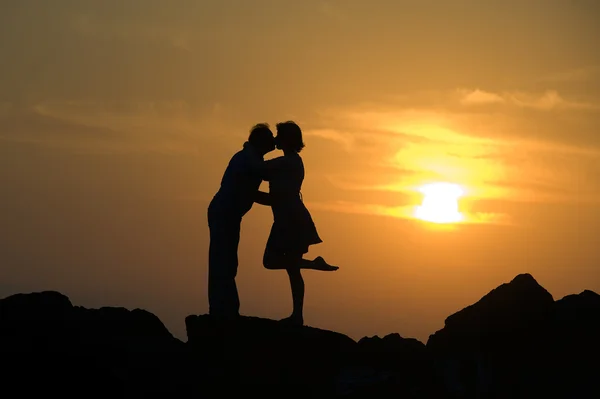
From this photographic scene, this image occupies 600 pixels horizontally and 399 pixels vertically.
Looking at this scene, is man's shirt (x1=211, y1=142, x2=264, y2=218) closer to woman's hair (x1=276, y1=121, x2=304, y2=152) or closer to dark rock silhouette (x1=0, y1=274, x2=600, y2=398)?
woman's hair (x1=276, y1=121, x2=304, y2=152)

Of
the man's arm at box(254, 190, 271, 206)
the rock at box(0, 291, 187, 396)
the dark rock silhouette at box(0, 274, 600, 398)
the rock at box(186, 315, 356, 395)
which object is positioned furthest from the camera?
the man's arm at box(254, 190, 271, 206)

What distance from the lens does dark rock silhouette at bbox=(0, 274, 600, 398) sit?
15.7 m

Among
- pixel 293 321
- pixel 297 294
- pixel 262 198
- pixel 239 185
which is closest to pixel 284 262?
pixel 297 294

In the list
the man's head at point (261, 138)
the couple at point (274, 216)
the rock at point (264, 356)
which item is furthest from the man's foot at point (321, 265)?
the man's head at point (261, 138)

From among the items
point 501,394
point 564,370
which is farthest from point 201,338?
point 564,370

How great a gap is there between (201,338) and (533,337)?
20.4ft

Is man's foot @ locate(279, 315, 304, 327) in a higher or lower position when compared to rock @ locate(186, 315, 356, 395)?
higher

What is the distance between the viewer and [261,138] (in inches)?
691

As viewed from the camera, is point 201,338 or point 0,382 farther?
point 201,338

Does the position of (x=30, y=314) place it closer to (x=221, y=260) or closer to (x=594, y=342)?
(x=221, y=260)

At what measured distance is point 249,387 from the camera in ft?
53.0

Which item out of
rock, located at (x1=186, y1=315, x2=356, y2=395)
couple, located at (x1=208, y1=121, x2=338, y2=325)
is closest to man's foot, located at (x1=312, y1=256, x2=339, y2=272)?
couple, located at (x1=208, y1=121, x2=338, y2=325)

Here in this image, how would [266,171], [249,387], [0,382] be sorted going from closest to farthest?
[0,382] → [249,387] → [266,171]

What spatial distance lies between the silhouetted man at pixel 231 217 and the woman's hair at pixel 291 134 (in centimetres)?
49
